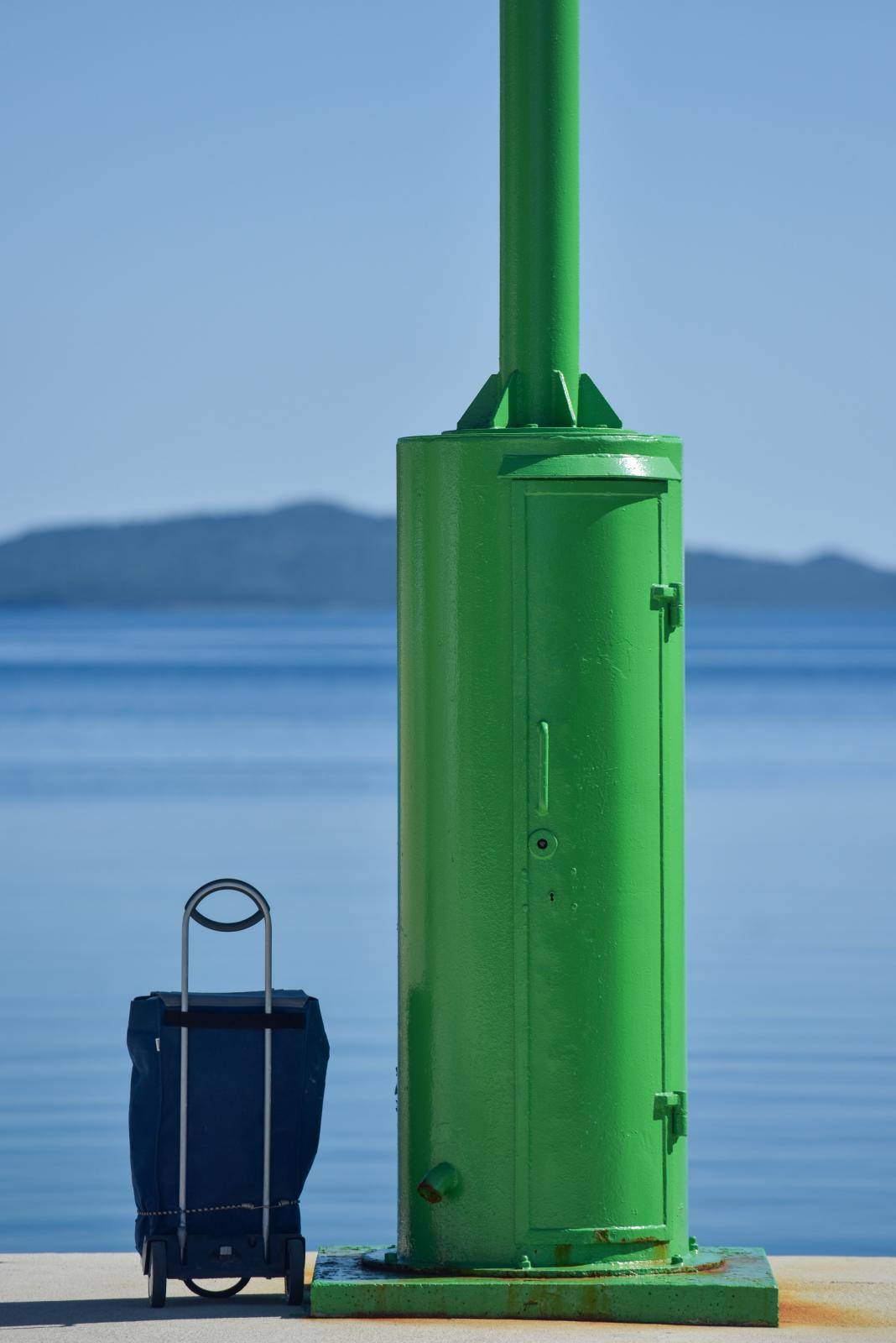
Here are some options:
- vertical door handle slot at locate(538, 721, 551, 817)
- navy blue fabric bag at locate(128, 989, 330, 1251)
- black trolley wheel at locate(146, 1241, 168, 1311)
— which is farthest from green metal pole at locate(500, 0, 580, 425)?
black trolley wheel at locate(146, 1241, 168, 1311)

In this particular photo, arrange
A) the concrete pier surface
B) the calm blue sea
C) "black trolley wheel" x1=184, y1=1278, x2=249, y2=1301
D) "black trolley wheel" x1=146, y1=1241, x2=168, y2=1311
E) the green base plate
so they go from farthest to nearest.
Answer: the calm blue sea < "black trolley wheel" x1=184, y1=1278, x2=249, y2=1301 < "black trolley wheel" x1=146, y1=1241, x2=168, y2=1311 < the green base plate < the concrete pier surface

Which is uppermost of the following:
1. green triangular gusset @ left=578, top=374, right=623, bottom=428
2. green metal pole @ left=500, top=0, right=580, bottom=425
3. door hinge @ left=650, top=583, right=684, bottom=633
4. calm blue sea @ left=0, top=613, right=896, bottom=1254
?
green metal pole @ left=500, top=0, right=580, bottom=425

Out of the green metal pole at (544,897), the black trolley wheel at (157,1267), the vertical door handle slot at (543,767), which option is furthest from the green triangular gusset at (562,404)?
the black trolley wheel at (157,1267)

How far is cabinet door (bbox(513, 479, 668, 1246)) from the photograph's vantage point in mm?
5891

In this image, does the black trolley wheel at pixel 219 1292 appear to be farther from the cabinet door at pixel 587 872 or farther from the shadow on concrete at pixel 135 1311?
the cabinet door at pixel 587 872

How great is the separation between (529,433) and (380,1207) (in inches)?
195

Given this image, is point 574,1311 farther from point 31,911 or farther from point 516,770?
point 31,911

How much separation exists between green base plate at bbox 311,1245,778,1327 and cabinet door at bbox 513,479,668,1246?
0.40 ft

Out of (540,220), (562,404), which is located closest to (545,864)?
(562,404)

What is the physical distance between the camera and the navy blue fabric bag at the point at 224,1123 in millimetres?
5988

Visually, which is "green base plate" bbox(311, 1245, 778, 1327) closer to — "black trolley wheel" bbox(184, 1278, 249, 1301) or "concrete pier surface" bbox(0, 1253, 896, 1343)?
"concrete pier surface" bbox(0, 1253, 896, 1343)

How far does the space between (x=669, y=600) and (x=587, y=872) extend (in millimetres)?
682

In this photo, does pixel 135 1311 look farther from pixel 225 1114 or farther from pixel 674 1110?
pixel 674 1110

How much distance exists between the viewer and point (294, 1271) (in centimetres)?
600
